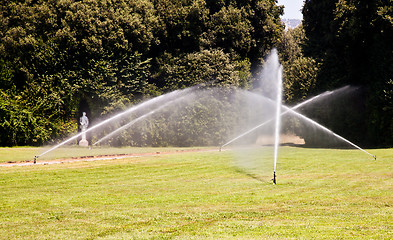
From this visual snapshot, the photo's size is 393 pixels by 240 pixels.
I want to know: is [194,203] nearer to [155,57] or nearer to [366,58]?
[366,58]

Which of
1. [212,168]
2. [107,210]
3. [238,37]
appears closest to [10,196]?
[107,210]

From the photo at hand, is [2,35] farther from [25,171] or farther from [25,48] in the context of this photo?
[25,171]

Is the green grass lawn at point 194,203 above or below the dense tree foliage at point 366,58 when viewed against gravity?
below

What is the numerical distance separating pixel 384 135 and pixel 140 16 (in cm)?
2949

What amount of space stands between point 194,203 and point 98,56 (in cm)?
3957

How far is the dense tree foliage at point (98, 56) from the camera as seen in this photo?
1864 inches

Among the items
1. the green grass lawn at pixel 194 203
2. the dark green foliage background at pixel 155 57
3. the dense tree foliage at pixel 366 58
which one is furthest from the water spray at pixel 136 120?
the green grass lawn at pixel 194 203

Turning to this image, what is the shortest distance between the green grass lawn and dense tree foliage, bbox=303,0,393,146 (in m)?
21.6

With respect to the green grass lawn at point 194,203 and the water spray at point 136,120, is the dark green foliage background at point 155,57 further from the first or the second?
the green grass lawn at point 194,203

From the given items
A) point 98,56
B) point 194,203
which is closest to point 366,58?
point 98,56

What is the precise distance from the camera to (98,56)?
163ft

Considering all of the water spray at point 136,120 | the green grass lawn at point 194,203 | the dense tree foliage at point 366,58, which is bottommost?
the green grass lawn at point 194,203

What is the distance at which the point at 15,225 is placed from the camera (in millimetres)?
10094

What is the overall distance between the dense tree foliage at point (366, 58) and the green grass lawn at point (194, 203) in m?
21.6
